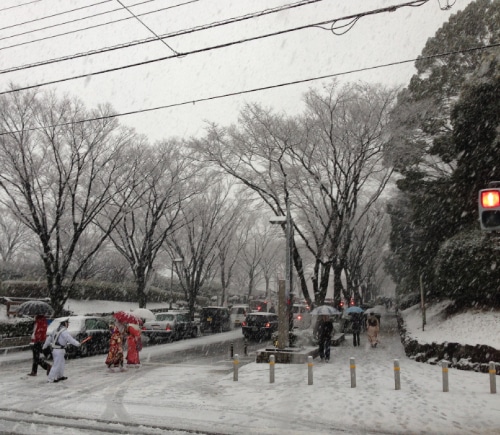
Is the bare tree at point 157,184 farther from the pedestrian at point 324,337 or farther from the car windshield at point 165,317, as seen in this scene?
the pedestrian at point 324,337

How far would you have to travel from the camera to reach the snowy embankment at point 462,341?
12125 mm

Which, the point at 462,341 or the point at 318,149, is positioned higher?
the point at 318,149

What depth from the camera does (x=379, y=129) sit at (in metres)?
19.6

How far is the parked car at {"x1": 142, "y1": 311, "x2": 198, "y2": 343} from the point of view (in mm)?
22609

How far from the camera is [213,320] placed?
2895cm

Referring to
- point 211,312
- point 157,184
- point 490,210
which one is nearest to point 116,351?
point 490,210

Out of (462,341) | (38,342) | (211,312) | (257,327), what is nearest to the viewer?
(38,342)

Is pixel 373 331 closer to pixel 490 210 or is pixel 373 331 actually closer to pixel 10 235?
pixel 490 210

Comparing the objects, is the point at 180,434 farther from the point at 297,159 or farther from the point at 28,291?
the point at 28,291

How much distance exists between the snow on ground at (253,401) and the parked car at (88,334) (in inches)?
105

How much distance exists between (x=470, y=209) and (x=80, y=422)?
13897 millimetres

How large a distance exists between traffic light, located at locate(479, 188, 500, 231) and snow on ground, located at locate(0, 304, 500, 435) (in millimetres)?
2985

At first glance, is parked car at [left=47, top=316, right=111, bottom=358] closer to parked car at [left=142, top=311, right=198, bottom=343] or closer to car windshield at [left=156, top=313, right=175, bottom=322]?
parked car at [left=142, top=311, right=198, bottom=343]

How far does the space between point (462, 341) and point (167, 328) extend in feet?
45.5
